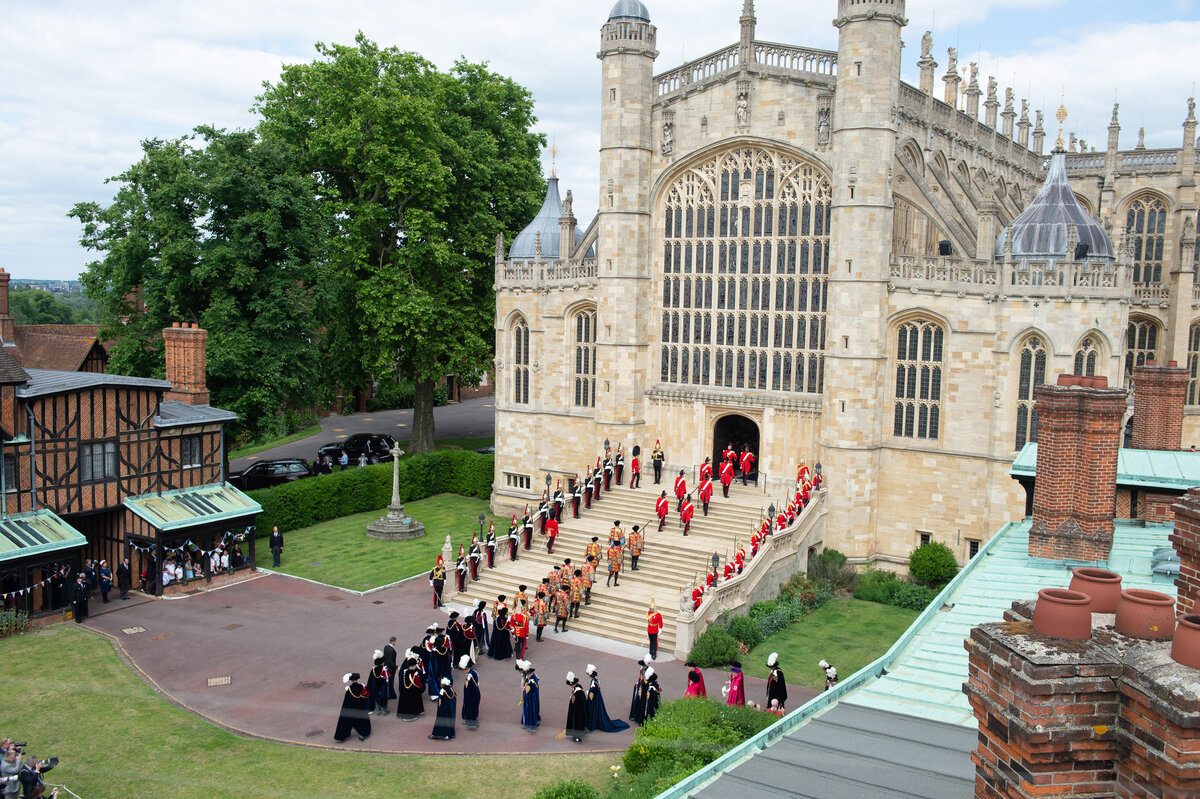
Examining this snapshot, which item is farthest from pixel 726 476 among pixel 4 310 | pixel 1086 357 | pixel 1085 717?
pixel 4 310

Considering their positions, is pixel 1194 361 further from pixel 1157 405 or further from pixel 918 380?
pixel 1157 405

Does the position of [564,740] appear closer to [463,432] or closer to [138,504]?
[138,504]

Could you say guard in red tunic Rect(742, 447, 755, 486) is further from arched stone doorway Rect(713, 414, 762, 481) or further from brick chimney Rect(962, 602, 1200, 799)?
brick chimney Rect(962, 602, 1200, 799)

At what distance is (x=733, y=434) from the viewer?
35062mm

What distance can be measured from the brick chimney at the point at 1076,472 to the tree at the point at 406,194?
27517mm

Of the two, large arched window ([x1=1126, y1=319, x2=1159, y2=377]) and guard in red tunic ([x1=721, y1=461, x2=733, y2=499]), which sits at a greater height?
large arched window ([x1=1126, y1=319, x2=1159, y2=377])

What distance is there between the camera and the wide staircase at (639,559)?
26531 mm

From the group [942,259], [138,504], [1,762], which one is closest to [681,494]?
[942,259]

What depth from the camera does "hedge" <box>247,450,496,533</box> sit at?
1364 inches

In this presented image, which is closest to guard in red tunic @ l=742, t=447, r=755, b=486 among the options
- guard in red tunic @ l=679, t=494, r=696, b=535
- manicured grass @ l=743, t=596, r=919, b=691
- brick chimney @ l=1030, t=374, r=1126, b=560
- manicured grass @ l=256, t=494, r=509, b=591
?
guard in red tunic @ l=679, t=494, r=696, b=535

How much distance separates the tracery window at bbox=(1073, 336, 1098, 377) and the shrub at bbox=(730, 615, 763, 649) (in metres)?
12.7

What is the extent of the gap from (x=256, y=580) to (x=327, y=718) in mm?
10883

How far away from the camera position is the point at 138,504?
28.1 m

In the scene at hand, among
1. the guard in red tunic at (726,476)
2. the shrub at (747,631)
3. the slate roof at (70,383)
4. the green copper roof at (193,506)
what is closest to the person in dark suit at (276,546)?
the green copper roof at (193,506)
